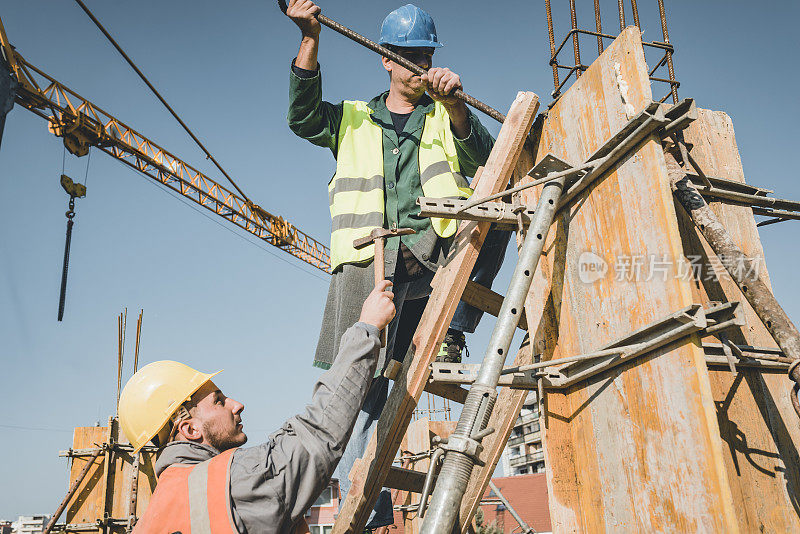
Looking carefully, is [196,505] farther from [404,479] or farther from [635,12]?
[635,12]

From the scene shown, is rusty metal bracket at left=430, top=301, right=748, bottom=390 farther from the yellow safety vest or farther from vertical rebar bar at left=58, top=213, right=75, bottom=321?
vertical rebar bar at left=58, top=213, right=75, bottom=321

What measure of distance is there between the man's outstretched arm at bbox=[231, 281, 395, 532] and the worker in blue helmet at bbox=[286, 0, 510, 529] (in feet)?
2.69

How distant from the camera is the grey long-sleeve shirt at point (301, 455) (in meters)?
2.38

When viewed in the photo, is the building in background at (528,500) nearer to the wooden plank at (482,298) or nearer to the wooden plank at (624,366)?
the wooden plank at (482,298)

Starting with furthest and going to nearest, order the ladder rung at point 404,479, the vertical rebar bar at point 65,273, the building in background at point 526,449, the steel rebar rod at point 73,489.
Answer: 1. the building in background at point 526,449
2. the vertical rebar bar at point 65,273
3. the steel rebar rod at point 73,489
4. the ladder rung at point 404,479

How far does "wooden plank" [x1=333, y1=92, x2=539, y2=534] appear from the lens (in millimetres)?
3051

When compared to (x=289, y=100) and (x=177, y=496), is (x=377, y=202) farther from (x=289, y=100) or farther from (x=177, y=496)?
(x=177, y=496)

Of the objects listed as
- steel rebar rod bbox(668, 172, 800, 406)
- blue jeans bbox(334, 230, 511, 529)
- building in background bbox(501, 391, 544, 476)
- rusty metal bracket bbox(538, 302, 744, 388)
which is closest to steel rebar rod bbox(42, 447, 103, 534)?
blue jeans bbox(334, 230, 511, 529)

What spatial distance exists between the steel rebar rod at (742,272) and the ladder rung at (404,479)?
210 cm

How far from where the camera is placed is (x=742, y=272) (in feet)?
8.61

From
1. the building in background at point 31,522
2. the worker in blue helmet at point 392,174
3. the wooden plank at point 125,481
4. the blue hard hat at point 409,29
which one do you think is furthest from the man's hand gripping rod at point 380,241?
the building in background at point 31,522

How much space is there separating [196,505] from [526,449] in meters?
55.9

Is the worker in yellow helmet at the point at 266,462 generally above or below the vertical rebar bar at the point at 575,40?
below

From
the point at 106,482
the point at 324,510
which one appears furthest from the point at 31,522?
the point at 106,482
